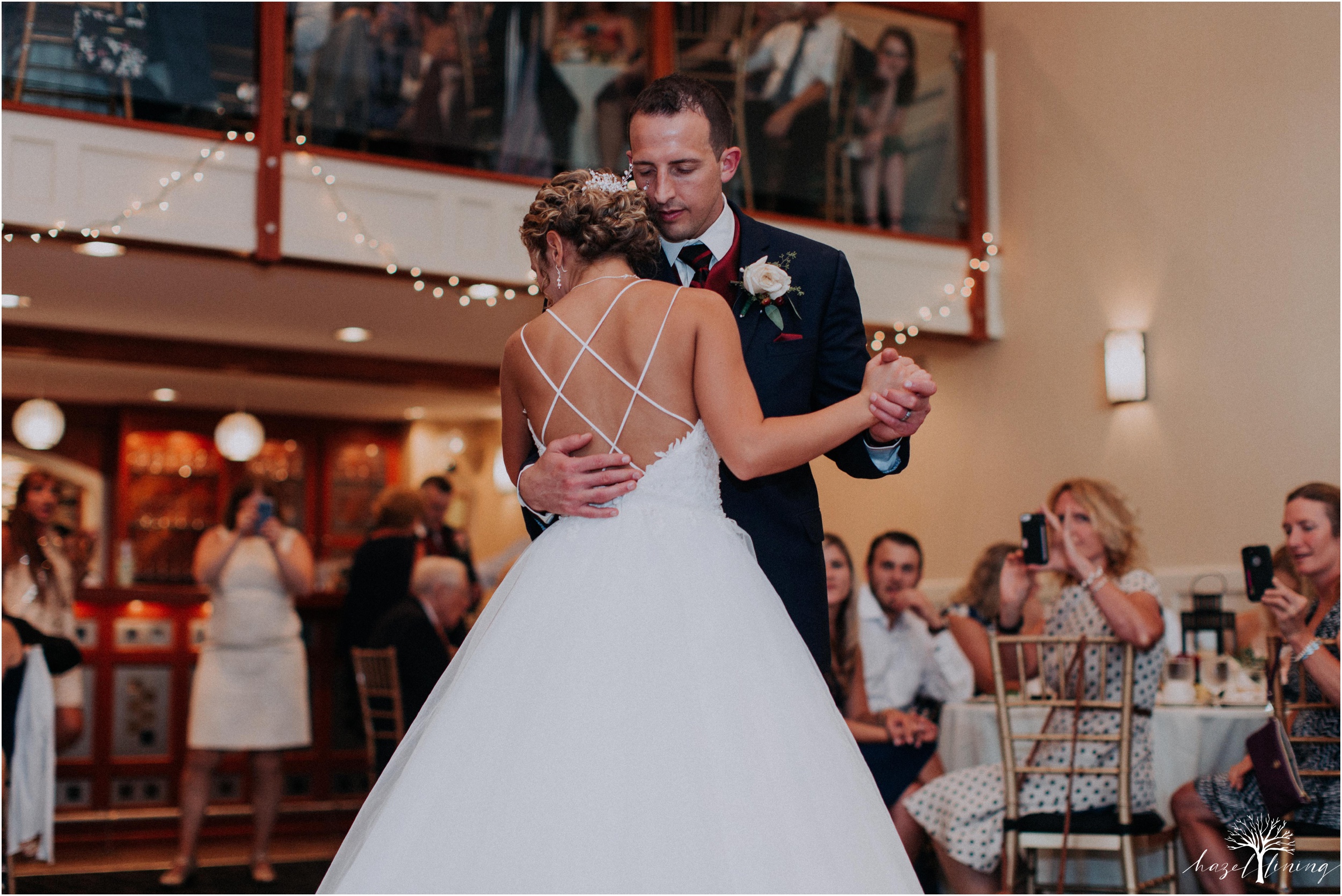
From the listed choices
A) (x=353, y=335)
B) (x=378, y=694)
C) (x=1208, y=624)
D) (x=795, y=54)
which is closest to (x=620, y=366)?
(x=1208, y=624)

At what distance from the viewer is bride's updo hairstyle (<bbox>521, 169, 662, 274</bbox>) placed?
1904 mm

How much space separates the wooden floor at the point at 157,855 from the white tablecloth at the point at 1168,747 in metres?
3.41

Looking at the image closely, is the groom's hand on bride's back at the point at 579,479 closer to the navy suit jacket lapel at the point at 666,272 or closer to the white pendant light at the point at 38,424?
the navy suit jacket lapel at the point at 666,272

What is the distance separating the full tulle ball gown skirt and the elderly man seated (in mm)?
3352

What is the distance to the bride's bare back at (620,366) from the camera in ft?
5.98

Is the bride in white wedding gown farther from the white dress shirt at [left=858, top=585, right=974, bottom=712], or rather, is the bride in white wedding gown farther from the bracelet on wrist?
the white dress shirt at [left=858, top=585, right=974, bottom=712]

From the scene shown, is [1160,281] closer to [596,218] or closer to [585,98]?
[585,98]

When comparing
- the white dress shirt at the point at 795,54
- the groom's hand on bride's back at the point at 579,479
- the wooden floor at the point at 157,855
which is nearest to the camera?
the groom's hand on bride's back at the point at 579,479

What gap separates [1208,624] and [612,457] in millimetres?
3446

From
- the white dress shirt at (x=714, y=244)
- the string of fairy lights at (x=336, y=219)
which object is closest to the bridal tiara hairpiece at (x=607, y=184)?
the white dress shirt at (x=714, y=244)

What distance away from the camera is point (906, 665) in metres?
4.20

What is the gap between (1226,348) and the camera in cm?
586

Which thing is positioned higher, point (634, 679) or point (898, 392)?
point (898, 392)

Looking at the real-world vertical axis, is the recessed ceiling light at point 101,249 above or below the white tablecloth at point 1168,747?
above
